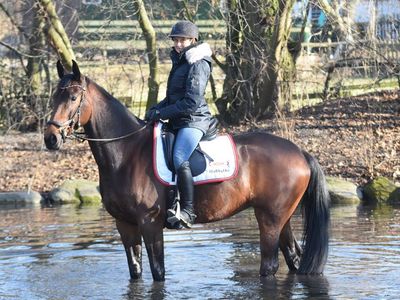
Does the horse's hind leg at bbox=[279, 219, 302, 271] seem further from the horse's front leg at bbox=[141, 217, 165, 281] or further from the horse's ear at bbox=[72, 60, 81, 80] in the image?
the horse's ear at bbox=[72, 60, 81, 80]

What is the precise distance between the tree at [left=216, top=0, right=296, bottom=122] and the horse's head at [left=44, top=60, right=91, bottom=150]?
35.7 ft

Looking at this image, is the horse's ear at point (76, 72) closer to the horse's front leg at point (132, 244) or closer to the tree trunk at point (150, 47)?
the horse's front leg at point (132, 244)

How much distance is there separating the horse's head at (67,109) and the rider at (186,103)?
0.86 m

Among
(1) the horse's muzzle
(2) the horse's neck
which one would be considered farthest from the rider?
(1) the horse's muzzle

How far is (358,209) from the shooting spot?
652 inches

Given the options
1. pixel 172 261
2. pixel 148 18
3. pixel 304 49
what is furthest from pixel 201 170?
pixel 304 49

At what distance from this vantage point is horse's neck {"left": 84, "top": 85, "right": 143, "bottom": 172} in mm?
10039

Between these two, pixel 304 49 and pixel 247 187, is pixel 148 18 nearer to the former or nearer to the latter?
pixel 304 49

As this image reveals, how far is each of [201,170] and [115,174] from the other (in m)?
0.95

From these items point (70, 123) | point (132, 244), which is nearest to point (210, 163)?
point (132, 244)

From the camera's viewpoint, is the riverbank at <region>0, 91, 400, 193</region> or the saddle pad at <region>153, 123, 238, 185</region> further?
the riverbank at <region>0, 91, 400, 193</region>

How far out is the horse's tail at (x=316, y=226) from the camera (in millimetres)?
10461

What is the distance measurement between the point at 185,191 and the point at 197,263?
2.06 metres

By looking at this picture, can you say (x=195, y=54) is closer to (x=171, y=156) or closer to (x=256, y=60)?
(x=171, y=156)
